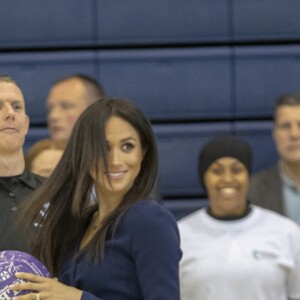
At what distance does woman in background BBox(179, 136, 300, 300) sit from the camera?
15.4 feet

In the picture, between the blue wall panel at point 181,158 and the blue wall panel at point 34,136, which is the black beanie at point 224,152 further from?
the blue wall panel at point 34,136

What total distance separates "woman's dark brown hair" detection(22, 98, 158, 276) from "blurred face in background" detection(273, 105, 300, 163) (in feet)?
7.45

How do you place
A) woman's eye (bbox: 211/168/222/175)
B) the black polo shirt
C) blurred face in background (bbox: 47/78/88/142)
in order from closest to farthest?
the black polo shirt → woman's eye (bbox: 211/168/222/175) → blurred face in background (bbox: 47/78/88/142)

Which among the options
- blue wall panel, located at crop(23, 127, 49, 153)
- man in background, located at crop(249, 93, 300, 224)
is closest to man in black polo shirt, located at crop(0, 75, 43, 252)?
man in background, located at crop(249, 93, 300, 224)

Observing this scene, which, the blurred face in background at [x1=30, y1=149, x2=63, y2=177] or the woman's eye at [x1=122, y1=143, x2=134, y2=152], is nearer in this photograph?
the woman's eye at [x1=122, y1=143, x2=134, y2=152]

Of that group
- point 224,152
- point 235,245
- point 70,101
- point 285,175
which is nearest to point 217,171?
point 224,152

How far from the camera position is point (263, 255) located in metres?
4.76

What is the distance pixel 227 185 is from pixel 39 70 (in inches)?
73.6

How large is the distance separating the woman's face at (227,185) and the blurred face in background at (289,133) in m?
0.48

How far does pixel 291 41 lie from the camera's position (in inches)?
259

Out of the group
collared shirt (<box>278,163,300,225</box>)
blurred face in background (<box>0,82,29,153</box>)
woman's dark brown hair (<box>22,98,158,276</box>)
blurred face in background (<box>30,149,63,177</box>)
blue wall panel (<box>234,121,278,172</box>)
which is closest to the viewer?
woman's dark brown hair (<box>22,98,158,276</box>)

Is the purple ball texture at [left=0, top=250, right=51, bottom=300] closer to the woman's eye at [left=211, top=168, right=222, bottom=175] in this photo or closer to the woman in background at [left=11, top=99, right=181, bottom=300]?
the woman in background at [left=11, top=99, right=181, bottom=300]

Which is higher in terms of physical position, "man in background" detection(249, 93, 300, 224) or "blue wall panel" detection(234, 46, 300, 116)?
"blue wall panel" detection(234, 46, 300, 116)

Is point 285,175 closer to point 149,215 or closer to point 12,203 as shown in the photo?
point 12,203
